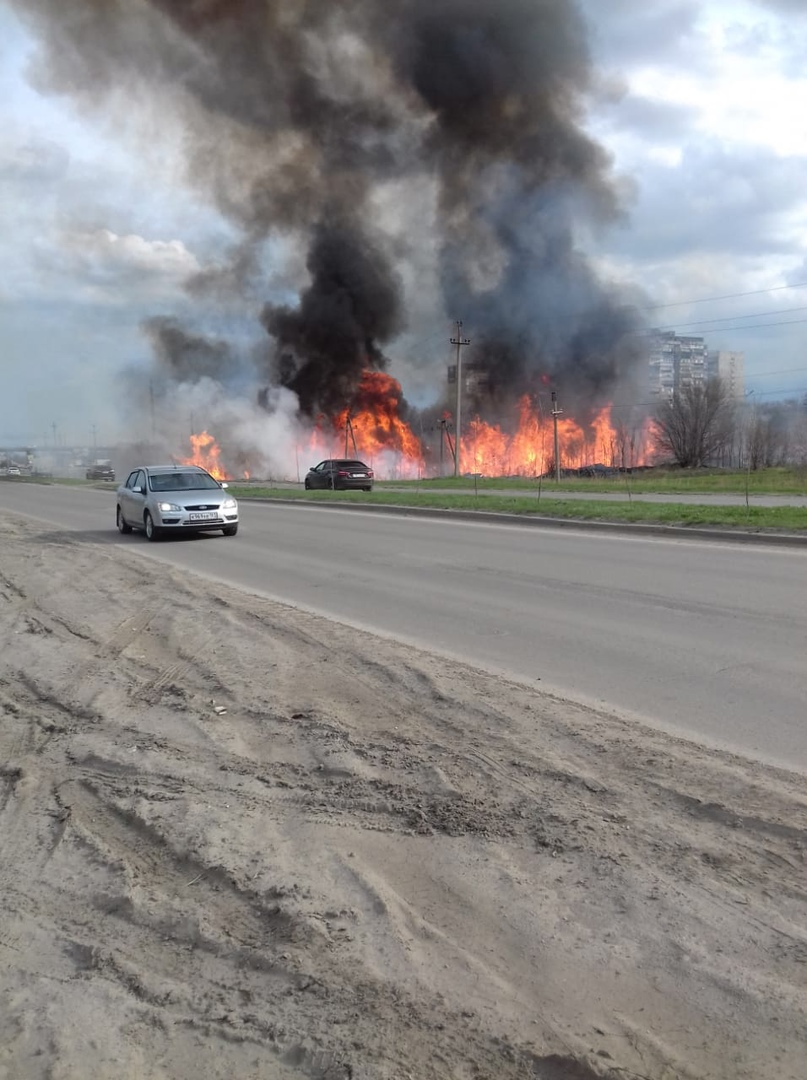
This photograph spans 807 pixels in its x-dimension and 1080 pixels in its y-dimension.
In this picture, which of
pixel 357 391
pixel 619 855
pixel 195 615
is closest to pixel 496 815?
pixel 619 855

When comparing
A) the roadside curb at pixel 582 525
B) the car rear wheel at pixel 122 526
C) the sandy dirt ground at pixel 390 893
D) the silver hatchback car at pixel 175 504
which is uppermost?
the silver hatchback car at pixel 175 504

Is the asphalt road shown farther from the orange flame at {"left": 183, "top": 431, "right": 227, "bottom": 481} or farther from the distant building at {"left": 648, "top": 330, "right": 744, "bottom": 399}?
the distant building at {"left": 648, "top": 330, "right": 744, "bottom": 399}

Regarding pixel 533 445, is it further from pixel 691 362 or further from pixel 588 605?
pixel 691 362

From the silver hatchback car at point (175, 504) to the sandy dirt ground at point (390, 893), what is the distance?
11105 millimetres

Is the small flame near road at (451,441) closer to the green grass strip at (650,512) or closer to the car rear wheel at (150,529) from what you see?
the green grass strip at (650,512)

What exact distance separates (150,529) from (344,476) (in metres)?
20.6

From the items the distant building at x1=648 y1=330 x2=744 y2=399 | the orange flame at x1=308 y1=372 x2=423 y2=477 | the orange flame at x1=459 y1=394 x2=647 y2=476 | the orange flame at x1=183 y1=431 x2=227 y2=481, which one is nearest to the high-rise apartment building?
the distant building at x1=648 y1=330 x2=744 y2=399

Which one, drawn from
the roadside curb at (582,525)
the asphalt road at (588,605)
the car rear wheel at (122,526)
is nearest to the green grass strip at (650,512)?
the roadside curb at (582,525)

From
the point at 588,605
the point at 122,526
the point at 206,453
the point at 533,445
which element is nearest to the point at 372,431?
the point at 533,445

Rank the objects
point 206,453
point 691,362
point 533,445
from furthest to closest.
Answer: point 691,362 → point 206,453 → point 533,445

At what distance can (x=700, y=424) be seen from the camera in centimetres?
6006

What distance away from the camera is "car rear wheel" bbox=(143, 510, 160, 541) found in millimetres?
16516

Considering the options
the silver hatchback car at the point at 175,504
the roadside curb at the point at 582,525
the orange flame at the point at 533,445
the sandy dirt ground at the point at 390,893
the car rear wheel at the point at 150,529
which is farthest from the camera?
the orange flame at the point at 533,445

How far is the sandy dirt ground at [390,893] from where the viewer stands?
2.32 m
